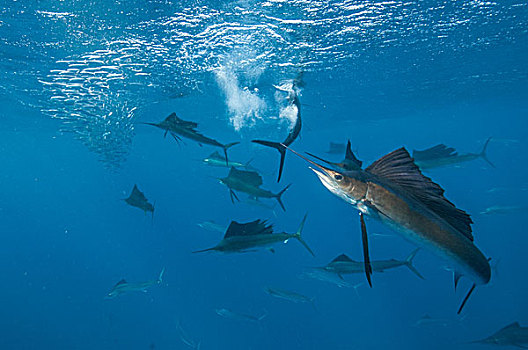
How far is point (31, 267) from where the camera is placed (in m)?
30.8

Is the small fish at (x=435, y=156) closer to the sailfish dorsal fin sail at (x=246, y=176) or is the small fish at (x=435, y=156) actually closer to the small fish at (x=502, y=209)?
the sailfish dorsal fin sail at (x=246, y=176)

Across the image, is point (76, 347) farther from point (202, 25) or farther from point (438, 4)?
point (438, 4)

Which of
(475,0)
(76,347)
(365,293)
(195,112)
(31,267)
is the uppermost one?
(475,0)

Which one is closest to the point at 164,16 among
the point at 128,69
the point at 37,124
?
the point at 128,69

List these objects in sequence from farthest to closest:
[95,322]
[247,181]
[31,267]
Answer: [31,267] → [95,322] → [247,181]

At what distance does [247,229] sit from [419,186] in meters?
3.19

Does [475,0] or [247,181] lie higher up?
[475,0]

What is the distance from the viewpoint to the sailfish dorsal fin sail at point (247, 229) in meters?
4.45

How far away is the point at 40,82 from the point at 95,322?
14.2 m

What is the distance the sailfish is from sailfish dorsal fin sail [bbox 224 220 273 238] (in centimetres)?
306

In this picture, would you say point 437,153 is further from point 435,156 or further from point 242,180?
point 242,180

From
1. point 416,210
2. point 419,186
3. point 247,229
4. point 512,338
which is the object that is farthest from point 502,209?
point 416,210

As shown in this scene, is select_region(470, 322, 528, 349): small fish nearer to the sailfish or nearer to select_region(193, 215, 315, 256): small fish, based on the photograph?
select_region(193, 215, 315, 256): small fish

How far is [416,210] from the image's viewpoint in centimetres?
141
